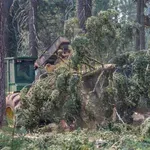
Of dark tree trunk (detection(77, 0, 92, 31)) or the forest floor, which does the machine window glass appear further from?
the forest floor

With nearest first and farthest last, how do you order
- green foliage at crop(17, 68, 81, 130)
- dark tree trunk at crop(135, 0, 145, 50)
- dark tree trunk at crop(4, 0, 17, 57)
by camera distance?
1. green foliage at crop(17, 68, 81, 130)
2. dark tree trunk at crop(135, 0, 145, 50)
3. dark tree trunk at crop(4, 0, 17, 57)

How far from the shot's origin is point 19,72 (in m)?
13.9

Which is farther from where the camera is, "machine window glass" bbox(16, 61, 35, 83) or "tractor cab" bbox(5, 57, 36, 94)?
"machine window glass" bbox(16, 61, 35, 83)

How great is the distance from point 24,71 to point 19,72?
24 centimetres

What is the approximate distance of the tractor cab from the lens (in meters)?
13.7

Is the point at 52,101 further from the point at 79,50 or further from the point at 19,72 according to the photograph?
the point at 19,72

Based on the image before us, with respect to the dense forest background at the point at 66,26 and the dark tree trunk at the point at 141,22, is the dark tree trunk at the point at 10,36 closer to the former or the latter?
the dense forest background at the point at 66,26

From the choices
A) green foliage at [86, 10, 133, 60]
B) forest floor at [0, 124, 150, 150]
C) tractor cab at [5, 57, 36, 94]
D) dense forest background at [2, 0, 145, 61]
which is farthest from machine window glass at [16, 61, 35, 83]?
forest floor at [0, 124, 150, 150]

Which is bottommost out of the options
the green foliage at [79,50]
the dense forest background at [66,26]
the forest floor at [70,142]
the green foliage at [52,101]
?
the forest floor at [70,142]

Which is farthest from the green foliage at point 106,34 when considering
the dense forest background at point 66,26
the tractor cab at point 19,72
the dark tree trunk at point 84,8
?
the tractor cab at point 19,72

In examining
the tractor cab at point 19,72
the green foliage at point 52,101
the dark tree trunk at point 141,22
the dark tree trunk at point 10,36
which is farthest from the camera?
the dark tree trunk at point 10,36

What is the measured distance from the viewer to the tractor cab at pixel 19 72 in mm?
13664

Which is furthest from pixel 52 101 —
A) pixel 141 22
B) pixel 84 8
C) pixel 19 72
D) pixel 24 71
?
pixel 141 22

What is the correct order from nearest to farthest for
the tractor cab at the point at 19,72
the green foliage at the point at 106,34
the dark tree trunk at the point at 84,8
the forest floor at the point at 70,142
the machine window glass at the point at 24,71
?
1. the forest floor at the point at 70,142
2. the green foliage at the point at 106,34
3. the dark tree trunk at the point at 84,8
4. the tractor cab at the point at 19,72
5. the machine window glass at the point at 24,71
